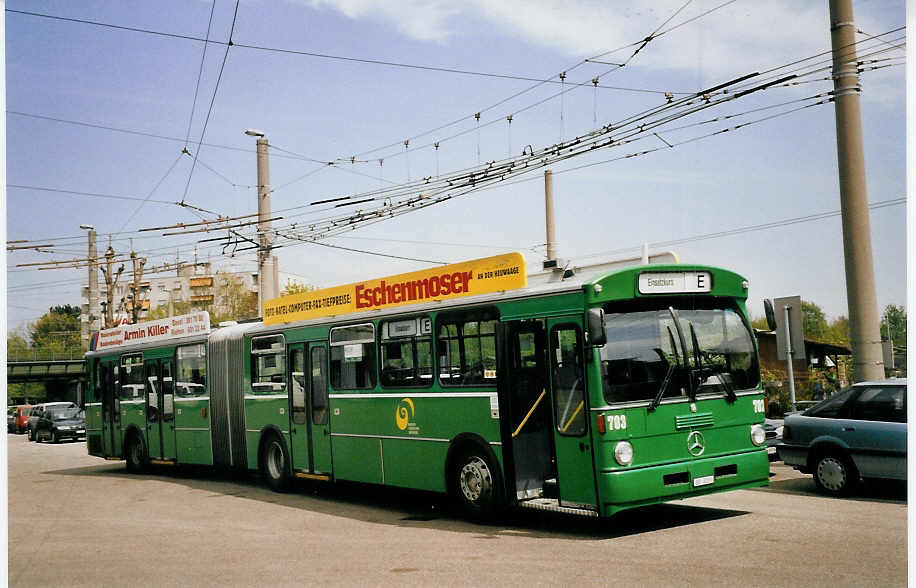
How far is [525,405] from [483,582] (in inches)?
124

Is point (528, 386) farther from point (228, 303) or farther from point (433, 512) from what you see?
point (228, 303)

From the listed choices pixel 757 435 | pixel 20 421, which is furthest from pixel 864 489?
pixel 20 421

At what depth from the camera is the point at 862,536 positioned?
911 cm

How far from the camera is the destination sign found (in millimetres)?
9953

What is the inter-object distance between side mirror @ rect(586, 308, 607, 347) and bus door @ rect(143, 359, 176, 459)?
12.0 meters

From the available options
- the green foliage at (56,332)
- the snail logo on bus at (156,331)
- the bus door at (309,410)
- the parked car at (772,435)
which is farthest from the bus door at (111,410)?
the green foliage at (56,332)

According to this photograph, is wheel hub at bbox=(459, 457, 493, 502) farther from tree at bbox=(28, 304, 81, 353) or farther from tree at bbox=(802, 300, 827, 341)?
tree at bbox=(802, 300, 827, 341)

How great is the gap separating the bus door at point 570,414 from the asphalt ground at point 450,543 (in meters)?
0.49

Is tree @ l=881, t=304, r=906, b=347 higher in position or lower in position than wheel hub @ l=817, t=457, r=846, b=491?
higher

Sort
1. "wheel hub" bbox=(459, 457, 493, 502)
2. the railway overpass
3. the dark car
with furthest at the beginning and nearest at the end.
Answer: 1. the railway overpass
2. the dark car
3. "wheel hub" bbox=(459, 457, 493, 502)

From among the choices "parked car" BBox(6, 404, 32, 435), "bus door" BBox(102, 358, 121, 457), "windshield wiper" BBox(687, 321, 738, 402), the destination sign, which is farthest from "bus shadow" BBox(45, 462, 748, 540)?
"parked car" BBox(6, 404, 32, 435)

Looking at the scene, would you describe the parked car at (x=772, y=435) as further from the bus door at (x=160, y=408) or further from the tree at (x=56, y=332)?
the tree at (x=56, y=332)

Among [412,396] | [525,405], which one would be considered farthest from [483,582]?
[412,396]

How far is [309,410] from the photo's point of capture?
1472cm
